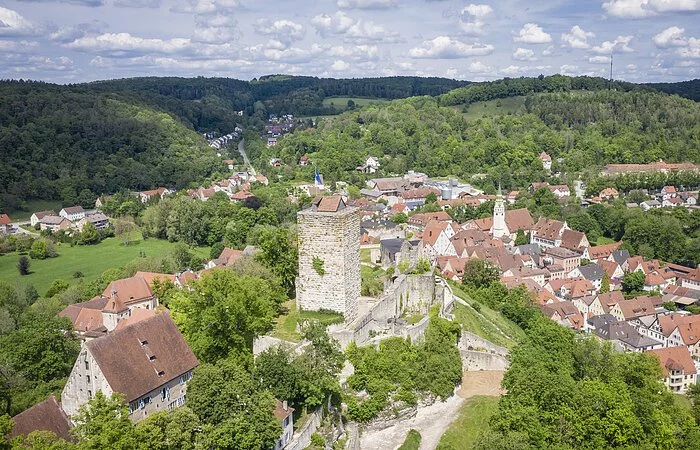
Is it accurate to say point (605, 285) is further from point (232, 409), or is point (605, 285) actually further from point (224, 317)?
point (232, 409)

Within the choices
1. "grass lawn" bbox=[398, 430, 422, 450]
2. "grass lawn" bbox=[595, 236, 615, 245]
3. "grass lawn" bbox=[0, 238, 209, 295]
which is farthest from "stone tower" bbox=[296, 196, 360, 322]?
"grass lawn" bbox=[595, 236, 615, 245]

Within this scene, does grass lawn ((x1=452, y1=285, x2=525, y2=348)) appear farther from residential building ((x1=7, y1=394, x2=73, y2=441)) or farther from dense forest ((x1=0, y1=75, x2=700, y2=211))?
dense forest ((x1=0, y1=75, x2=700, y2=211))

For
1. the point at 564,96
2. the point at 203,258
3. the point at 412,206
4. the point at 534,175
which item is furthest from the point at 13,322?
the point at 564,96

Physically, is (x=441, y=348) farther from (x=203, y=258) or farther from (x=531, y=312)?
(x=203, y=258)

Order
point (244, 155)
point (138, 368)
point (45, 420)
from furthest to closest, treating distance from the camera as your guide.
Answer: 1. point (244, 155)
2. point (138, 368)
3. point (45, 420)

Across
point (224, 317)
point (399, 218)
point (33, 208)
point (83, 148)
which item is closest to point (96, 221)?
point (33, 208)

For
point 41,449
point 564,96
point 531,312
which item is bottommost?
point 531,312
